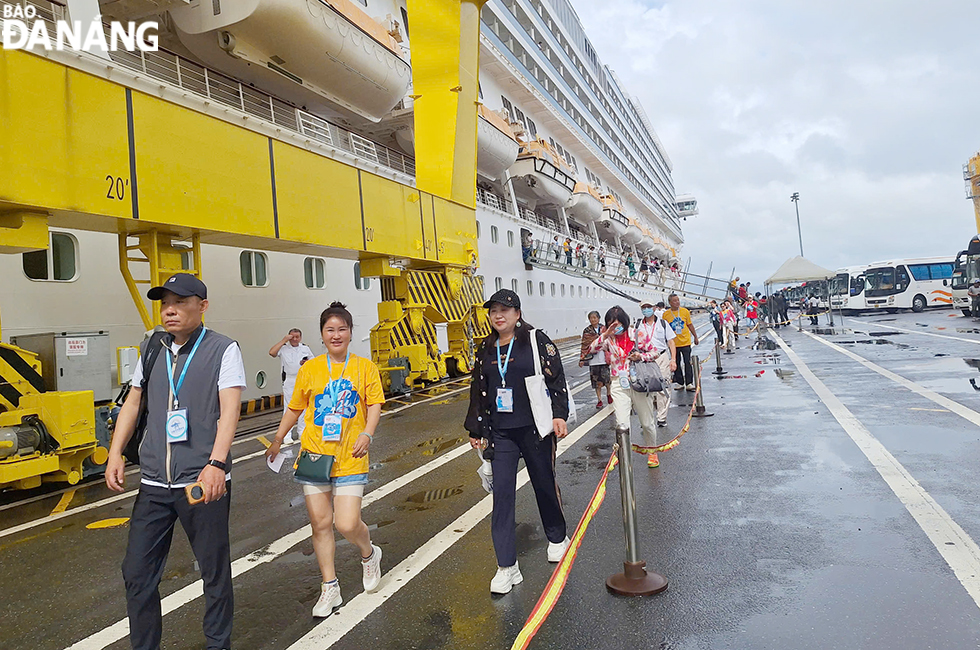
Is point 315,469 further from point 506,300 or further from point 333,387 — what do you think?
point 506,300

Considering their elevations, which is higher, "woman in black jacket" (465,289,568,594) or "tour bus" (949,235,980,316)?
"tour bus" (949,235,980,316)

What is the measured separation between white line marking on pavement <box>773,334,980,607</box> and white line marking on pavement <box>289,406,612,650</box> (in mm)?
3068

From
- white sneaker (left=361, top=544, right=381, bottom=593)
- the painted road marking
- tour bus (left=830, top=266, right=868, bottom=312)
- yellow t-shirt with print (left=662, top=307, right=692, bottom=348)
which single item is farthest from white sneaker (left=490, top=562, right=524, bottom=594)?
tour bus (left=830, top=266, right=868, bottom=312)

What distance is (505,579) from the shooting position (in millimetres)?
3586

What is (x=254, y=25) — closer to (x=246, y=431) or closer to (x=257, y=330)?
(x=257, y=330)

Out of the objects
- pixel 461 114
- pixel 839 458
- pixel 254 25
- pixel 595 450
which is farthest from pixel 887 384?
pixel 254 25

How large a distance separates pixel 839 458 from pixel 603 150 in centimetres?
4606

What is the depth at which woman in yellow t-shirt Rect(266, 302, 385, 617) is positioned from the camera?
347 centimetres

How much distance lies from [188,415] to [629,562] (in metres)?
2.51

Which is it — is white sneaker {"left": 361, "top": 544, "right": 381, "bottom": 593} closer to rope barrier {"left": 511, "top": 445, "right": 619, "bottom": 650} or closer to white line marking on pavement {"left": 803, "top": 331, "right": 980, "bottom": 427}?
rope barrier {"left": 511, "top": 445, "right": 619, "bottom": 650}

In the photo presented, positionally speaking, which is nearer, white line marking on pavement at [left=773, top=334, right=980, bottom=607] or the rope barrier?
the rope barrier

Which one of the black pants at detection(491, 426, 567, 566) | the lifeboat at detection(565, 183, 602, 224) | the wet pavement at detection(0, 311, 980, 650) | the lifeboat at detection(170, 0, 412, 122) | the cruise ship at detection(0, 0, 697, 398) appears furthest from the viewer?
the lifeboat at detection(565, 183, 602, 224)

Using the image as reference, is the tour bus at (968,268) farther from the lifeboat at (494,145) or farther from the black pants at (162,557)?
the black pants at (162,557)

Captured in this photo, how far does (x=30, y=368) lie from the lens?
21.9 ft
